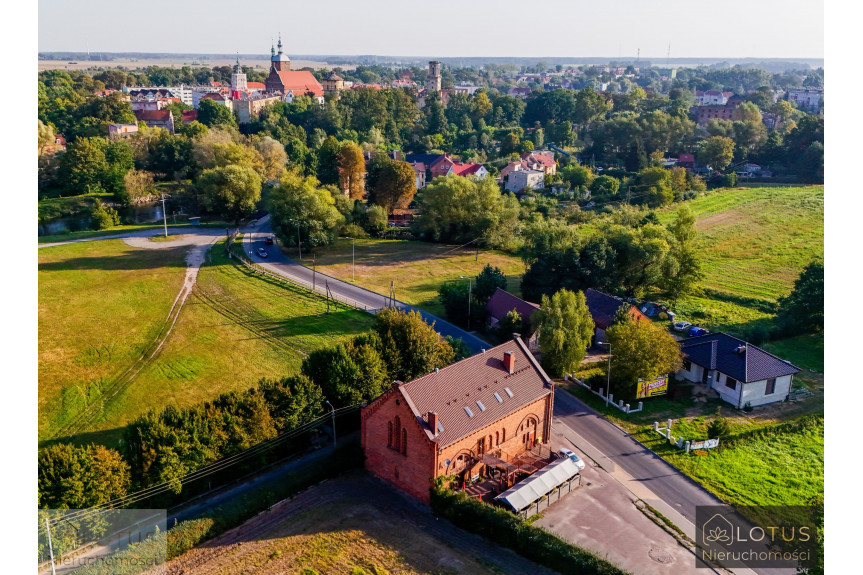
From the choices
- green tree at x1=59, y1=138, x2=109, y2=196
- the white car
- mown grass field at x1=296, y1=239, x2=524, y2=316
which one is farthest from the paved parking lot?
green tree at x1=59, y1=138, x2=109, y2=196

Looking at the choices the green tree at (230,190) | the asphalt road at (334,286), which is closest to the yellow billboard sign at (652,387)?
the asphalt road at (334,286)

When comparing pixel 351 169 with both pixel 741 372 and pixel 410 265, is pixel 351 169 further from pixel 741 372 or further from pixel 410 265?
pixel 741 372

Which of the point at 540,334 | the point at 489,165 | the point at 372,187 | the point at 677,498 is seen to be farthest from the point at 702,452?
the point at 489,165

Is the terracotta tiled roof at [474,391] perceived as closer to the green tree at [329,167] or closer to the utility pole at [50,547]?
the utility pole at [50,547]

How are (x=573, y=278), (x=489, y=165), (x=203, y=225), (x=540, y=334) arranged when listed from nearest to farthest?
1. (x=540, y=334)
2. (x=573, y=278)
3. (x=203, y=225)
4. (x=489, y=165)

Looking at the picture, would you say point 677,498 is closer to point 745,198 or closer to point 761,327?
point 761,327
